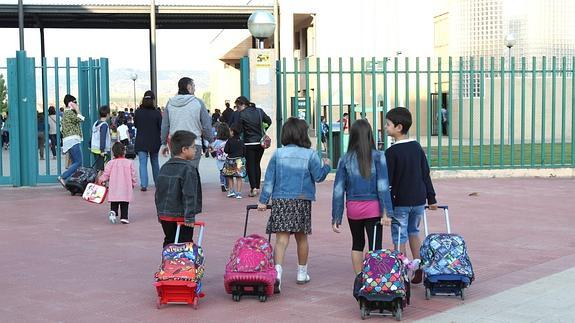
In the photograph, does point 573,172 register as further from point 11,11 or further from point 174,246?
→ point 11,11

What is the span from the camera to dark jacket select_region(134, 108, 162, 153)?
14.2 meters

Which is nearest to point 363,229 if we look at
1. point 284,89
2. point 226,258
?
point 226,258

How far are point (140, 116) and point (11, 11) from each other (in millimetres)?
20810

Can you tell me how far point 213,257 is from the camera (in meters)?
8.54

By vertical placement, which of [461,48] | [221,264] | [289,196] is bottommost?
[221,264]

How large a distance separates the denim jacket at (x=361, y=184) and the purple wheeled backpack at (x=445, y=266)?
1.51ft

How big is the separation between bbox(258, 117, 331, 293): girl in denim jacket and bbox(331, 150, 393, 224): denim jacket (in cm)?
20

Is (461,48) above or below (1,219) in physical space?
above

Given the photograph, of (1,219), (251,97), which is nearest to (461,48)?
(251,97)

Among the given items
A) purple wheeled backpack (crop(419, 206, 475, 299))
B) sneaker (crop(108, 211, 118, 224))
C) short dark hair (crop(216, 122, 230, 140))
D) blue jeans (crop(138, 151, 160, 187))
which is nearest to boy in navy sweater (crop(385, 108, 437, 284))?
purple wheeled backpack (crop(419, 206, 475, 299))

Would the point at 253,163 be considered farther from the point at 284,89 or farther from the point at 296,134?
the point at 296,134

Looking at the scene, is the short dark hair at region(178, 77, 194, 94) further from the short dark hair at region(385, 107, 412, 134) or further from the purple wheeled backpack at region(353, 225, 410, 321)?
the purple wheeled backpack at region(353, 225, 410, 321)

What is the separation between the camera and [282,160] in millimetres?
6957

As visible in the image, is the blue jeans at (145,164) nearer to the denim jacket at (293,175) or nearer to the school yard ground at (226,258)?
the school yard ground at (226,258)
